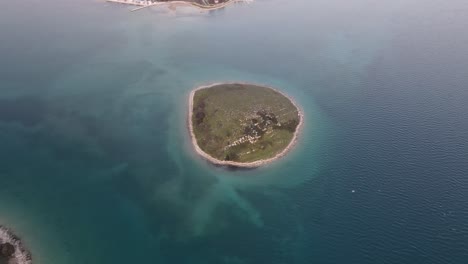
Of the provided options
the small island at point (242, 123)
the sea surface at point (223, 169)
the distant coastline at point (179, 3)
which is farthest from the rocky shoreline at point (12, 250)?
the distant coastline at point (179, 3)

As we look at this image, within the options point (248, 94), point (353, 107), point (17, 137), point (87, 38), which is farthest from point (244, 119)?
point (87, 38)

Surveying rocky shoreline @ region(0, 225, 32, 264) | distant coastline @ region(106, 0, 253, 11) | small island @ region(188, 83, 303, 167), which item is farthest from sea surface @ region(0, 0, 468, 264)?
distant coastline @ region(106, 0, 253, 11)

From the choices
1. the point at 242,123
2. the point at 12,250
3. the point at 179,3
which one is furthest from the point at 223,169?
the point at 179,3

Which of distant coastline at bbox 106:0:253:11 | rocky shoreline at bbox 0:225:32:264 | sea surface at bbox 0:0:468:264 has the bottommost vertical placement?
rocky shoreline at bbox 0:225:32:264

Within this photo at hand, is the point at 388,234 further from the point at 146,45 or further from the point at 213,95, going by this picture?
the point at 146,45

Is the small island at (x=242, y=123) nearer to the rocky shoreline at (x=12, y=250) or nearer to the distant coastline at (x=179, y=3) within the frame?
the rocky shoreline at (x=12, y=250)

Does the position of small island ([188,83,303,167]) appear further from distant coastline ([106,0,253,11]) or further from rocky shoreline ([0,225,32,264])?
distant coastline ([106,0,253,11])

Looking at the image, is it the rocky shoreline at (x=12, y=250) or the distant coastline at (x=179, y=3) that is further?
the distant coastline at (x=179, y=3)
